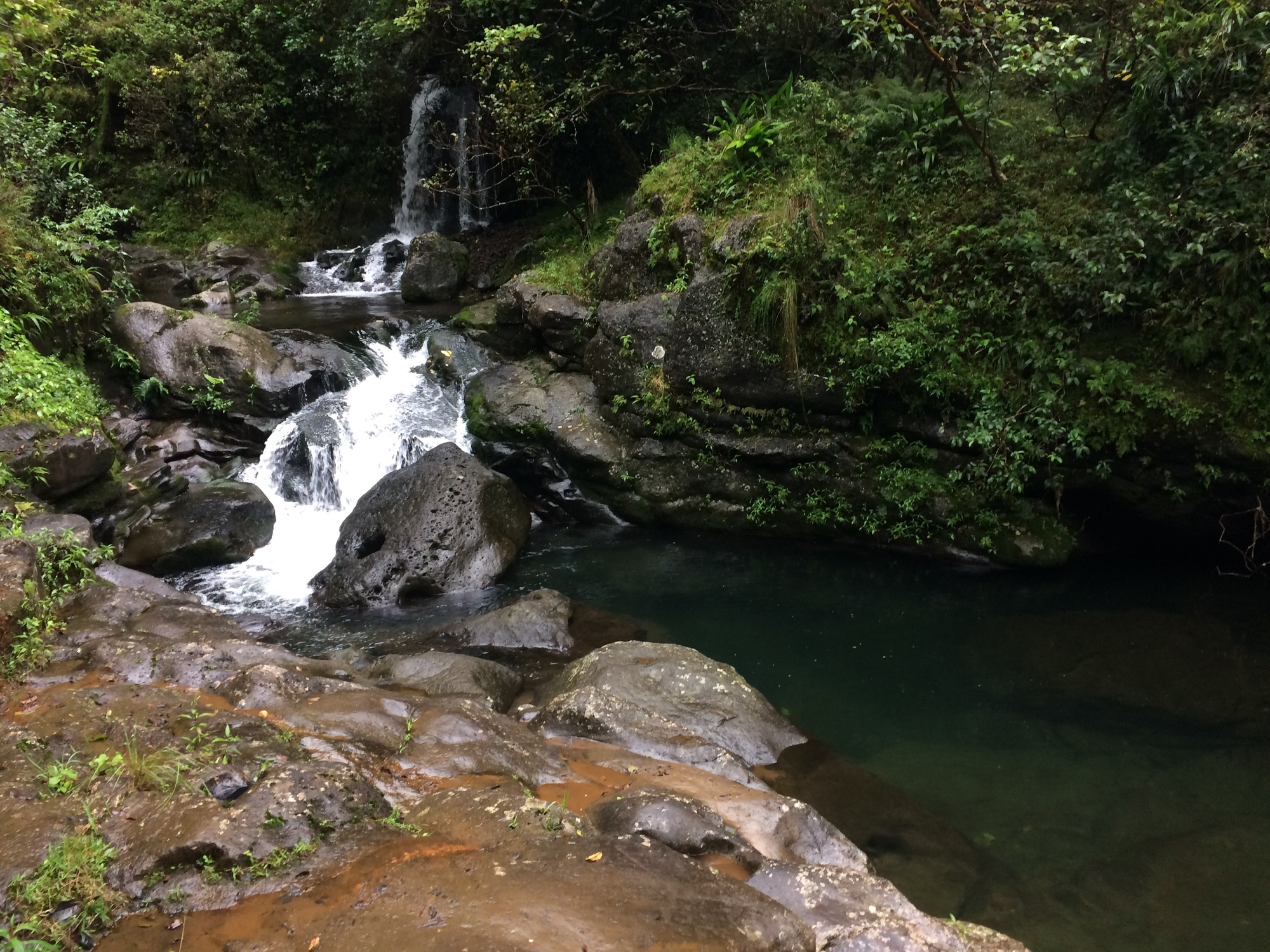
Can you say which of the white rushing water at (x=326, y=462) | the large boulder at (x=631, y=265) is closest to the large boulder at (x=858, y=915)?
the white rushing water at (x=326, y=462)

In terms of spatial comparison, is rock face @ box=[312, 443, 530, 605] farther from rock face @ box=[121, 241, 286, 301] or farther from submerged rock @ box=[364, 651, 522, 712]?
rock face @ box=[121, 241, 286, 301]

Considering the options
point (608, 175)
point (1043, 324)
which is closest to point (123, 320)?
point (608, 175)

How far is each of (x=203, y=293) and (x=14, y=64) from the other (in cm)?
593

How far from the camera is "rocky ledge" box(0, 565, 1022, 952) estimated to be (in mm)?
3023

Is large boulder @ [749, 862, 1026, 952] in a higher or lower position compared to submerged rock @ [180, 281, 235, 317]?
lower

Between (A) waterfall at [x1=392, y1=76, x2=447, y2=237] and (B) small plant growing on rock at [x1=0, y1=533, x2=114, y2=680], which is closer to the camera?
(B) small plant growing on rock at [x1=0, y1=533, x2=114, y2=680]

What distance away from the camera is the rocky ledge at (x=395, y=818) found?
302cm

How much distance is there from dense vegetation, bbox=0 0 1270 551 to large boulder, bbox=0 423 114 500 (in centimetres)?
31

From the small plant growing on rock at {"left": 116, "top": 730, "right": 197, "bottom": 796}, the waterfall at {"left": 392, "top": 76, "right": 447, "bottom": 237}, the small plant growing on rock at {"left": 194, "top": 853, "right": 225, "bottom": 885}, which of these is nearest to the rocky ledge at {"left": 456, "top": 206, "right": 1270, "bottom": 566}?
the small plant growing on rock at {"left": 116, "top": 730, "right": 197, "bottom": 796}

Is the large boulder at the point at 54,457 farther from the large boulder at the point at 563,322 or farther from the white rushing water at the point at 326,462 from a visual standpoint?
the large boulder at the point at 563,322

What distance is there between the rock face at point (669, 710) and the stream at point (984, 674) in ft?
2.17

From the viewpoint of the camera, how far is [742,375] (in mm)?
9727

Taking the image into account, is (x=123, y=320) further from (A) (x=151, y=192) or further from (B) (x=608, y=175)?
(A) (x=151, y=192)

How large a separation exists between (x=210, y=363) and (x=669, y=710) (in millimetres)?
9013
